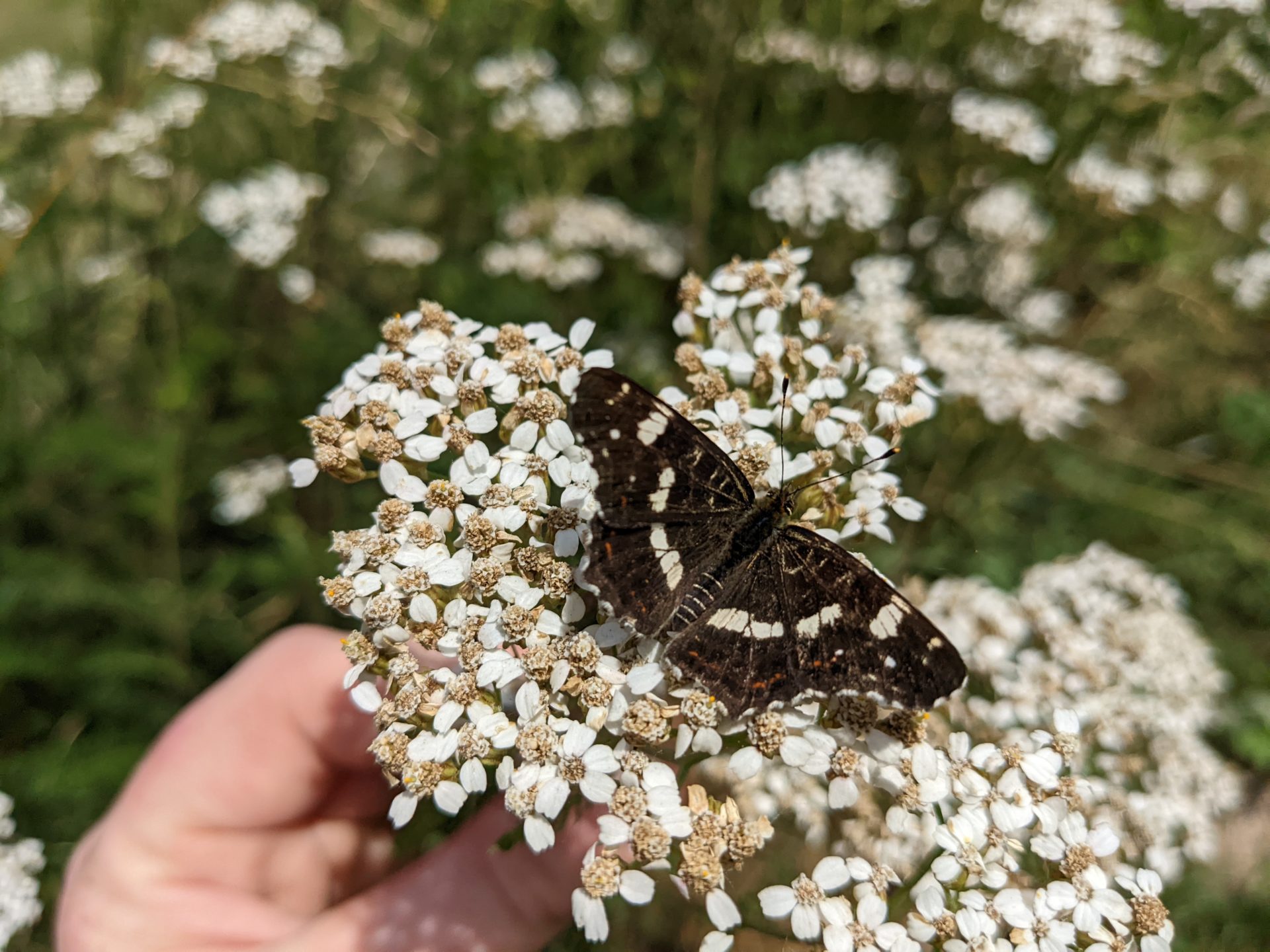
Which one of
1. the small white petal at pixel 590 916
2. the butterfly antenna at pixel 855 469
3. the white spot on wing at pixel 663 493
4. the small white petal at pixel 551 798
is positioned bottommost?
the small white petal at pixel 590 916

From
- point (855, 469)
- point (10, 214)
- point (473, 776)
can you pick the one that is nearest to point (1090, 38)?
point (855, 469)

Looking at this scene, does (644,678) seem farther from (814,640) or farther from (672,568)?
(814,640)

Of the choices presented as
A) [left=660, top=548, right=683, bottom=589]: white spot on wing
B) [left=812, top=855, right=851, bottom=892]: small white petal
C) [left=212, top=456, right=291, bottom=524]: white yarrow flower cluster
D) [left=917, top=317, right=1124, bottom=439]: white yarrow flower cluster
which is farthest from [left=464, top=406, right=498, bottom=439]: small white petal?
[left=212, top=456, right=291, bottom=524]: white yarrow flower cluster

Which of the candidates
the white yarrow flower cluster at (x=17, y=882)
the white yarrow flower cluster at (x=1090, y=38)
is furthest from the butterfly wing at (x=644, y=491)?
the white yarrow flower cluster at (x=1090, y=38)

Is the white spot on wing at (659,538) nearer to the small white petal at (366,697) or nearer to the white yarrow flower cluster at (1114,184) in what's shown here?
the small white petal at (366,697)

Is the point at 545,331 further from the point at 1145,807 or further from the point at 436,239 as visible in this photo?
the point at 436,239

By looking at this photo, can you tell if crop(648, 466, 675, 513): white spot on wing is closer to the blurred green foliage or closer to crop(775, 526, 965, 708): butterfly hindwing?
crop(775, 526, 965, 708): butterfly hindwing
